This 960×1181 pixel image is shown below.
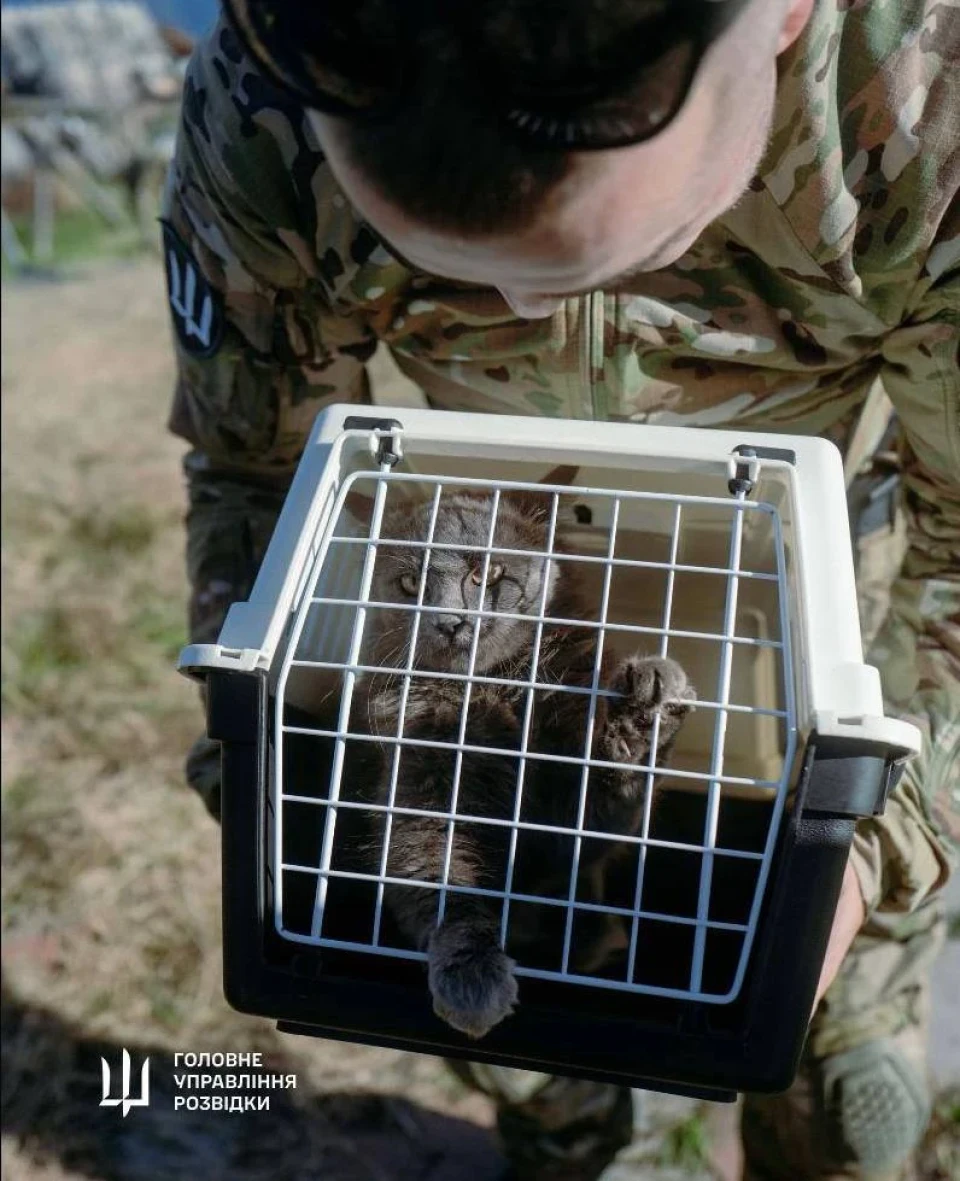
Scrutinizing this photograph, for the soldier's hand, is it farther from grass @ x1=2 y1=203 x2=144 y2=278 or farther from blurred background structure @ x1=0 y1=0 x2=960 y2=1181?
grass @ x1=2 y1=203 x2=144 y2=278

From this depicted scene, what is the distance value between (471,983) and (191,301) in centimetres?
105

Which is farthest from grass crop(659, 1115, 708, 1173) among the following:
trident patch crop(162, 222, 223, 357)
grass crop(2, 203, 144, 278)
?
grass crop(2, 203, 144, 278)

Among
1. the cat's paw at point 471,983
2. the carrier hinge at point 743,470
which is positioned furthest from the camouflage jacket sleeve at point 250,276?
the cat's paw at point 471,983

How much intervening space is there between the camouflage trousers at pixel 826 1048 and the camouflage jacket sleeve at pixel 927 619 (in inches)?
12.5

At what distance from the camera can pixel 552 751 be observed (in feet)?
4.81

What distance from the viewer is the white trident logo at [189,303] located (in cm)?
168

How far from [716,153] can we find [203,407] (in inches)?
36.8

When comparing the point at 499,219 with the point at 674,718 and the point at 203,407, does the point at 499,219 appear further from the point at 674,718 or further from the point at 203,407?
the point at 203,407

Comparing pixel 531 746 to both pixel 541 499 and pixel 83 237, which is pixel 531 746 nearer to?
pixel 541 499

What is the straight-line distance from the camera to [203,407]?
1790 mm

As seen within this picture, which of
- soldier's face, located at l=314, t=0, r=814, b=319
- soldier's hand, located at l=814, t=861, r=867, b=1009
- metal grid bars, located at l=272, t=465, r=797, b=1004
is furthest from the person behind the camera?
soldier's hand, located at l=814, t=861, r=867, b=1009

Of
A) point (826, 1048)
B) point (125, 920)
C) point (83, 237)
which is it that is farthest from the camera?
point (83, 237)

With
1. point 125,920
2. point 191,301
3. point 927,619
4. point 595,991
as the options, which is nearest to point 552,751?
point 595,991

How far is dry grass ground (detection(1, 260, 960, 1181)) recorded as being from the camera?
2072mm
